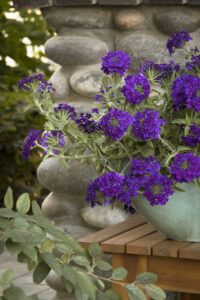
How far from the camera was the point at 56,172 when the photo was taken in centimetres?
246

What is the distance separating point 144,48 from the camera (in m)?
2.36

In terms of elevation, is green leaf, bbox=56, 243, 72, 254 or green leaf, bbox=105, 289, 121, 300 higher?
green leaf, bbox=56, 243, 72, 254

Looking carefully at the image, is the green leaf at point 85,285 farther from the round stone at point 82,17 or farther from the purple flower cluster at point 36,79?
the round stone at point 82,17

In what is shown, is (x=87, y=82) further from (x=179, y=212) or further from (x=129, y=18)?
(x=179, y=212)

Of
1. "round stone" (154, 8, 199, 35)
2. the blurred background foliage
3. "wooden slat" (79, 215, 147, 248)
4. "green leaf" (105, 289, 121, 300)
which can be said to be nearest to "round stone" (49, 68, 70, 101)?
"round stone" (154, 8, 199, 35)

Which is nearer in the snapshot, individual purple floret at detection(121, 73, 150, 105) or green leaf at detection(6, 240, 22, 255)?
green leaf at detection(6, 240, 22, 255)

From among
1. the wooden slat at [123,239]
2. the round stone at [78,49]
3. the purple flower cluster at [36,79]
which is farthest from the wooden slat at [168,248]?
the round stone at [78,49]

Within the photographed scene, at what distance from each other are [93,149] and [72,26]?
984 millimetres

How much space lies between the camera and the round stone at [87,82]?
2416 mm

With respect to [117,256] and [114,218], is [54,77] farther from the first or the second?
[117,256]

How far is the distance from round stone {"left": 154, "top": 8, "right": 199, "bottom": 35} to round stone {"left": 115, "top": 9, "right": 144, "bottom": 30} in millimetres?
71

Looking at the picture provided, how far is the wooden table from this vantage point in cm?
160

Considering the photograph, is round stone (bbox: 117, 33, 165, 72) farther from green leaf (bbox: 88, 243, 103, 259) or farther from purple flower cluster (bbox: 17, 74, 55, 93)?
green leaf (bbox: 88, 243, 103, 259)

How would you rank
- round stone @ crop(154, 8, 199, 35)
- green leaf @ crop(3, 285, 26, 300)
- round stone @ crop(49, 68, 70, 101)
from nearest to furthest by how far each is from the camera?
green leaf @ crop(3, 285, 26, 300), round stone @ crop(154, 8, 199, 35), round stone @ crop(49, 68, 70, 101)
